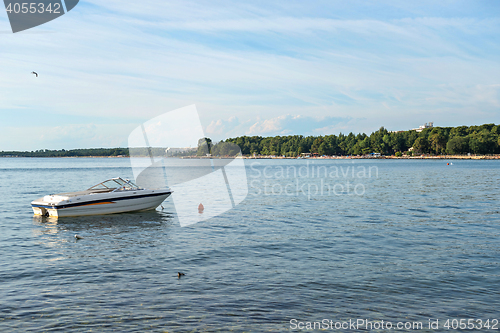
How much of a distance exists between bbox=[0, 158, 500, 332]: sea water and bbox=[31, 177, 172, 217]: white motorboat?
1.40m

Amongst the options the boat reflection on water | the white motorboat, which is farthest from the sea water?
the white motorboat

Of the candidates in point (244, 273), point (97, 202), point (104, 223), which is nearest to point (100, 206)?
point (97, 202)

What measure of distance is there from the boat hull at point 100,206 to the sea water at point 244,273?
3.85 feet

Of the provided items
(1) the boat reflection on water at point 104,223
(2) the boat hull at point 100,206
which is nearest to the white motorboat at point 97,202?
(2) the boat hull at point 100,206

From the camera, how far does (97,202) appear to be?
30266 millimetres

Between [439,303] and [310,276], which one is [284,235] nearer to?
[310,276]

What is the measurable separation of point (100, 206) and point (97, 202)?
0.46 meters

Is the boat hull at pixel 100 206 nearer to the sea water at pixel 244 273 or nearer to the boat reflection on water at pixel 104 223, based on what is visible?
the boat reflection on water at pixel 104 223

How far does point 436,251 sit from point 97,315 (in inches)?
640

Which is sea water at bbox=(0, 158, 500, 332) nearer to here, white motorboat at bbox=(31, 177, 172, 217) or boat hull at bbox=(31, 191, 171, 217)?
boat hull at bbox=(31, 191, 171, 217)

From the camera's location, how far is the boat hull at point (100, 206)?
29.5 meters

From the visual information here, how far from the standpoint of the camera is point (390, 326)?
10672mm

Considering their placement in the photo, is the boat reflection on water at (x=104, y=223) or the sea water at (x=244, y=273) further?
the boat reflection on water at (x=104, y=223)

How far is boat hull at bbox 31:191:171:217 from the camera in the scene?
29.5 meters
